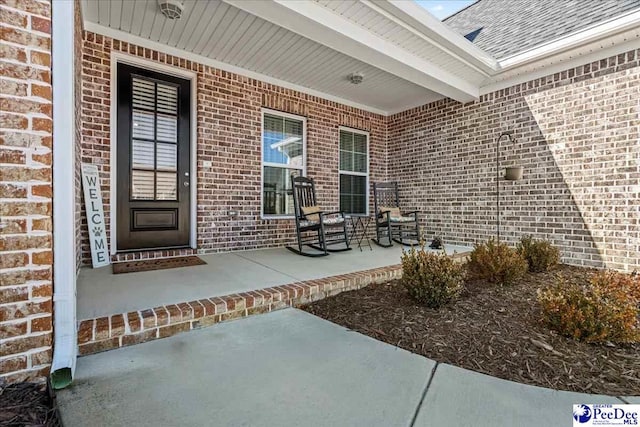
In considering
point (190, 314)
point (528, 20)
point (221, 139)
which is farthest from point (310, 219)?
point (528, 20)

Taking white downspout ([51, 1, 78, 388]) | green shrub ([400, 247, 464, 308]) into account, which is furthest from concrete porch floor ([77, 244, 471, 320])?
green shrub ([400, 247, 464, 308])

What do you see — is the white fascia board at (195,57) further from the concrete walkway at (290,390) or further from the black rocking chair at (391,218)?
the concrete walkway at (290,390)

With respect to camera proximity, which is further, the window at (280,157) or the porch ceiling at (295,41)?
the window at (280,157)

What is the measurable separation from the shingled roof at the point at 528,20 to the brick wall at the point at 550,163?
20.0 inches

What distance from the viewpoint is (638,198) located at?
354cm

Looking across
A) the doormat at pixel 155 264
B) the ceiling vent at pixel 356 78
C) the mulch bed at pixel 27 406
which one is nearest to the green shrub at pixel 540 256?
the ceiling vent at pixel 356 78

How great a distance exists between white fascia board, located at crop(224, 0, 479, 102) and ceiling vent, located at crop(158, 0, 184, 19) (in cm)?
61

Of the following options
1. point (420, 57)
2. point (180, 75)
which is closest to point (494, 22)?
point (420, 57)

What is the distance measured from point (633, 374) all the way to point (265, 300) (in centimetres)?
198

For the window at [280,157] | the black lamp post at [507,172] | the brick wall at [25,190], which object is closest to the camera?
the brick wall at [25,190]

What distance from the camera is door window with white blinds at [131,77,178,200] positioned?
3.71 meters

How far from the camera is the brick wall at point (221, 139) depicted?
11.2 feet

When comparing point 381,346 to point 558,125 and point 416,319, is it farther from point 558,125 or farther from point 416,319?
point 558,125

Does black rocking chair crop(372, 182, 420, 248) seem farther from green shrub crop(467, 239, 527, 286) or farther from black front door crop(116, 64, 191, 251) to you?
black front door crop(116, 64, 191, 251)
